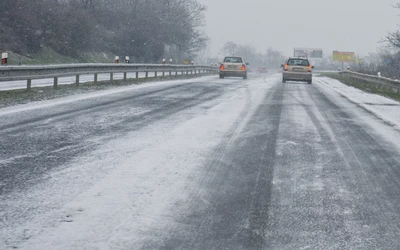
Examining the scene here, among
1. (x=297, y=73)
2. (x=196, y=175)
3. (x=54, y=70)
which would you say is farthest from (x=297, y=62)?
(x=196, y=175)

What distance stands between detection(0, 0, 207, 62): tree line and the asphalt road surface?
94.5 feet

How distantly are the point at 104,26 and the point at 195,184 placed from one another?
58.4 meters

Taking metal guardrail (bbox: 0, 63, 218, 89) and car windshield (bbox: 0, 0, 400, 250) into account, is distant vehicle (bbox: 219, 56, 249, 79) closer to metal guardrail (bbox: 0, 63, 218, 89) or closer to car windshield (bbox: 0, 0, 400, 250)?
metal guardrail (bbox: 0, 63, 218, 89)

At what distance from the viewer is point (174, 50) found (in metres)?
76.9

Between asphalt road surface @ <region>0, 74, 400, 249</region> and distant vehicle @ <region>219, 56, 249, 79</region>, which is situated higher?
distant vehicle @ <region>219, 56, 249, 79</region>

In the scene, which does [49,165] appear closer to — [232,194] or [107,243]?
[232,194]

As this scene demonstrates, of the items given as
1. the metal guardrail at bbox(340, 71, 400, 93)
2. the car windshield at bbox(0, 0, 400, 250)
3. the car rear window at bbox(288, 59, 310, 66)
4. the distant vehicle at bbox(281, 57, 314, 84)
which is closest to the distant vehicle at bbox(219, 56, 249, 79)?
the car rear window at bbox(288, 59, 310, 66)

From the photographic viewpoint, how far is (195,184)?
5008 millimetres

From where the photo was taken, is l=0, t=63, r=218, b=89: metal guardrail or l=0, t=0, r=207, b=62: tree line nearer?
l=0, t=63, r=218, b=89: metal guardrail

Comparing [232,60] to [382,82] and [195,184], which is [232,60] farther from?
[195,184]

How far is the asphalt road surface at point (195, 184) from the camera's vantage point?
3605 mm

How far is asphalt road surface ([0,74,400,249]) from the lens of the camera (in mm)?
3605

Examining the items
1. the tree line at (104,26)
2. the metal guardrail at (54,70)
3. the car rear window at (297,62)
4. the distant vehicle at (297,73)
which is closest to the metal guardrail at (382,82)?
the distant vehicle at (297,73)

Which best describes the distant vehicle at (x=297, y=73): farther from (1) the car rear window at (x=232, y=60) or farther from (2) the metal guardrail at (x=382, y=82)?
(1) the car rear window at (x=232, y=60)
